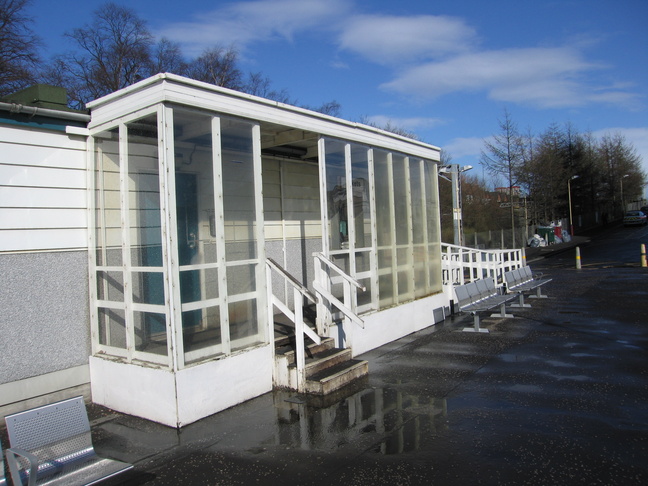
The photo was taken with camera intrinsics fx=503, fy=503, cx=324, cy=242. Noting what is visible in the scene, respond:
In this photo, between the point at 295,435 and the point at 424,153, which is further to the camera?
the point at 424,153

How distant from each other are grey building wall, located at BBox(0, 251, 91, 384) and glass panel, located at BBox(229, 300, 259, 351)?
68.9 inches

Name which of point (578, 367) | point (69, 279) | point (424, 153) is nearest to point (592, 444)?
point (578, 367)

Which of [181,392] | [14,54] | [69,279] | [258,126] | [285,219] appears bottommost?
[181,392]

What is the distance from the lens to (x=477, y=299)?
9.84m

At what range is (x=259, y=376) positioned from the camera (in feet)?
19.4

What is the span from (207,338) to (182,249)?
1003mm

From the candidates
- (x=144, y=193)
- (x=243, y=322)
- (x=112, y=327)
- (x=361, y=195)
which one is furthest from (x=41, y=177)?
(x=361, y=195)

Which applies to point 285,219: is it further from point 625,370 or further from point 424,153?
point 625,370

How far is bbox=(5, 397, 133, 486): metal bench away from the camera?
A: 3420mm

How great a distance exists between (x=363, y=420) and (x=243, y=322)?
177cm

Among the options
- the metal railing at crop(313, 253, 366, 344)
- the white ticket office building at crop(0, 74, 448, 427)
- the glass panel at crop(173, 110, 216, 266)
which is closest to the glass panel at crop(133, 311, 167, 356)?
the white ticket office building at crop(0, 74, 448, 427)

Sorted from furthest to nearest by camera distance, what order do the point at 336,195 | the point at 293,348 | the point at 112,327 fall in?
the point at 336,195, the point at 293,348, the point at 112,327

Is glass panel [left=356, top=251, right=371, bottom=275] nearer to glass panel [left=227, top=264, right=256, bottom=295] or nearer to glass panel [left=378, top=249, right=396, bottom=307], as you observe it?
glass panel [left=378, top=249, right=396, bottom=307]

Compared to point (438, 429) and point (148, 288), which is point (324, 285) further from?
point (438, 429)
